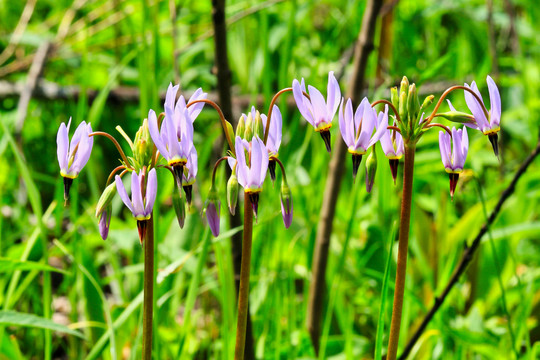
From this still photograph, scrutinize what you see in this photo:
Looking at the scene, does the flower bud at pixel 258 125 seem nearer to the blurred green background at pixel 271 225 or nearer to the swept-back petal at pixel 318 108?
the swept-back petal at pixel 318 108

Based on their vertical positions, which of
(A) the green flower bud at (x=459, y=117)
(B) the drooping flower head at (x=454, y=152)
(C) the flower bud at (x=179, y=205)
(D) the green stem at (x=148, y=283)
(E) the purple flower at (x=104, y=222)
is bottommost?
(D) the green stem at (x=148, y=283)

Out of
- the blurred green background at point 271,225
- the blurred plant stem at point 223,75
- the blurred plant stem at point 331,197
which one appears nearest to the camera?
the blurred plant stem at point 223,75

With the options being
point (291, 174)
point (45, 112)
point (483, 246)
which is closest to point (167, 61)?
point (45, 112)

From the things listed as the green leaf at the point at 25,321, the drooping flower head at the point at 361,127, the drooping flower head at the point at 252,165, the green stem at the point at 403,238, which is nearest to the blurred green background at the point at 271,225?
the green leaf at the point at 25,321

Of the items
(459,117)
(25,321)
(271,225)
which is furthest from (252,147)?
(271,225)

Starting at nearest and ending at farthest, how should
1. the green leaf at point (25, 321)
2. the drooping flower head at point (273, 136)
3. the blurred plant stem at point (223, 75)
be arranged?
the drooping flower head at point (273, 136), the green leaf at point (25, 321), the blurred plant stem at point (223, 75)

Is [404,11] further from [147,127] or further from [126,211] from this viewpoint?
[147,127]

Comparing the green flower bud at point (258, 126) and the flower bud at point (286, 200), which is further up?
the green flower bud at point (258, 126)

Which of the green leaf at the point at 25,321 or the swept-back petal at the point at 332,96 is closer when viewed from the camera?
the swept-back petal at the point at 332,96
